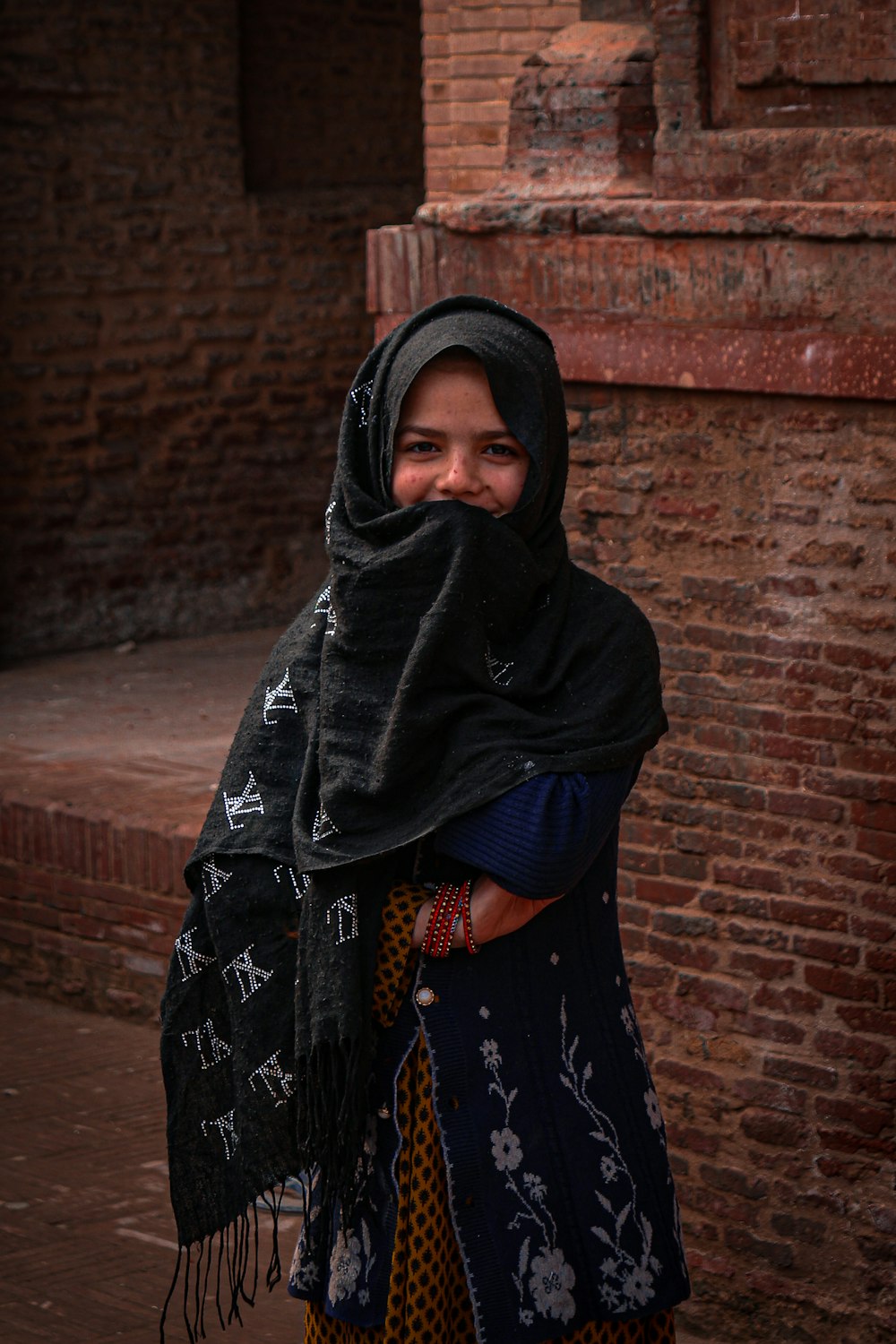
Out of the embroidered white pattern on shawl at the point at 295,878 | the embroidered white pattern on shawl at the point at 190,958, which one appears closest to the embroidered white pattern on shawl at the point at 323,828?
the embroidered white pattern on shawl at the point at 295,878

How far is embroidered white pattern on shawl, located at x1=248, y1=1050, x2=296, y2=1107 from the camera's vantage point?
9.48 ft

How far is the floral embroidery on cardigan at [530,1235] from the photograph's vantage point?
279 cm

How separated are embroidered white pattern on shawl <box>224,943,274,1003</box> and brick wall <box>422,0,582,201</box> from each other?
3.39m

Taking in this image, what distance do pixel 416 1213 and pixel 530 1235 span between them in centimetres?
17

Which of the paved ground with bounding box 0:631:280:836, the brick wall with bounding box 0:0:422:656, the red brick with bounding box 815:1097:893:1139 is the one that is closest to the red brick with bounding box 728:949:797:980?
the red brick with bounding box 815:1097:893:1139

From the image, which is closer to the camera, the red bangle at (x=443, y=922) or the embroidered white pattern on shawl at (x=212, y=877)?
the red bangle at (x=443, y=922)

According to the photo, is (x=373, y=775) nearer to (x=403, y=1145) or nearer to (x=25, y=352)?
(x=403, y=1145)

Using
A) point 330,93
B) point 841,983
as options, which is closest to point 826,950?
point 841,983

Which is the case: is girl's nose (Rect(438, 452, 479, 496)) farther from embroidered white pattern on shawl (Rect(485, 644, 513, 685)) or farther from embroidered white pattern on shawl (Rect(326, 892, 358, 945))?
embroidered white pattern on shawl (Rect(326, 892, 358, 945))

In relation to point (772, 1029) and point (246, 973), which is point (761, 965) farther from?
point (246, 973)

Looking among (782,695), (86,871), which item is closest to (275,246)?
(86,871)

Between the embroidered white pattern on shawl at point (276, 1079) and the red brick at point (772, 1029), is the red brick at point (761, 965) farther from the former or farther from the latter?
the embroidered white pattern on shawl at point (276, 1079)

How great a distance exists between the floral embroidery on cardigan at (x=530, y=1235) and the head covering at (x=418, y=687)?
19 centimetres

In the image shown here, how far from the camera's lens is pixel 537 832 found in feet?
8.92
